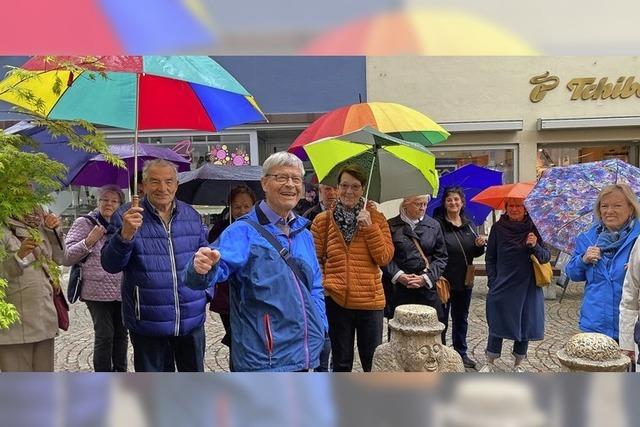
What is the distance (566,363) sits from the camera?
1.86 metres

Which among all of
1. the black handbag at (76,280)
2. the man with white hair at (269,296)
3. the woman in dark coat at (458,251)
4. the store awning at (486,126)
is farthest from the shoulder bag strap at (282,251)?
the store awning at (486,126)

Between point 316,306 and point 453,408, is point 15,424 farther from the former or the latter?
point 316,306

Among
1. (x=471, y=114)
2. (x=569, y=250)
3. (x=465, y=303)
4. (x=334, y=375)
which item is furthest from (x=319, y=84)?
(x=334, y=375)

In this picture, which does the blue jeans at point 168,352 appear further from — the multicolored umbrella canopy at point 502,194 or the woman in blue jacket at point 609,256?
the multicolored umbrella canopy at point 502,194

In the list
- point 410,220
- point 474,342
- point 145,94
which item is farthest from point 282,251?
point 474,342

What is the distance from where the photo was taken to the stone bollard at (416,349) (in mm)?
2670

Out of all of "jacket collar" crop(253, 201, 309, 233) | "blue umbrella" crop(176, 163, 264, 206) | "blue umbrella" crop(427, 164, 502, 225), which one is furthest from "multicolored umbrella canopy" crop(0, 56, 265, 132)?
"blue umbrella" crop(427, 164, 502, 225)

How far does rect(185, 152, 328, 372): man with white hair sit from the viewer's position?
91.9 inches

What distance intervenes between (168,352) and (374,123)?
2.41 m

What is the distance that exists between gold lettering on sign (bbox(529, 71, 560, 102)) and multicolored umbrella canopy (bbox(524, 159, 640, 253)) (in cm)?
684

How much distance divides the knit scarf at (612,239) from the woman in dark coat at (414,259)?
52.0 inches

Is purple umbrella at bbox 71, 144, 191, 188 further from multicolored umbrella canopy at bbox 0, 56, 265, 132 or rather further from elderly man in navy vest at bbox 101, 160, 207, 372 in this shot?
elderly man in navy vest at bbox 101, 160, 207, 372

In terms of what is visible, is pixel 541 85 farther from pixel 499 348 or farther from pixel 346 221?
pixel 346 221
